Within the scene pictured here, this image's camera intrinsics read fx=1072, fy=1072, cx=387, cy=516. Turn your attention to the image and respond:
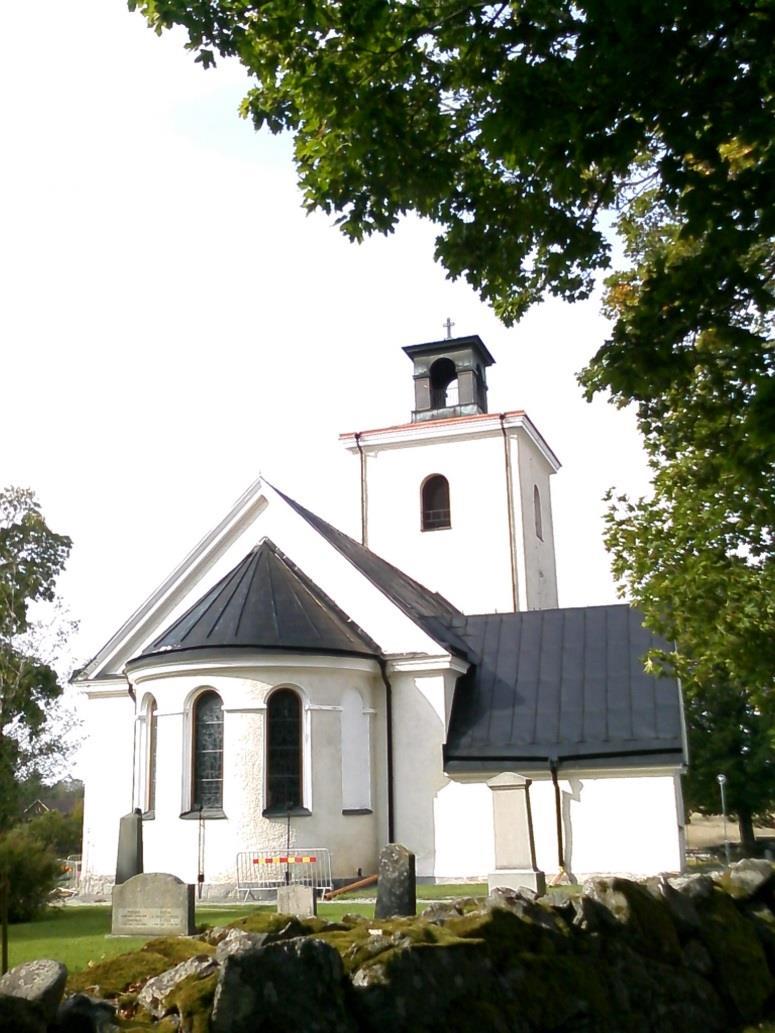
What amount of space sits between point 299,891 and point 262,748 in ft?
25.4

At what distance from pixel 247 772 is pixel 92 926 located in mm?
5494

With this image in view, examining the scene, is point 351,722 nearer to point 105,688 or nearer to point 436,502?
point 105,688

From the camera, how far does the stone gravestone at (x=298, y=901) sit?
12055mm

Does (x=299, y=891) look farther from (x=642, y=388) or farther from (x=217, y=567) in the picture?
(x=217, y=567)

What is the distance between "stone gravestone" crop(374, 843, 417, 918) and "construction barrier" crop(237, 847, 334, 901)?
25.5 ft

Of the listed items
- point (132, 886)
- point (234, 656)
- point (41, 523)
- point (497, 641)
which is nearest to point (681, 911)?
point (132, 886)

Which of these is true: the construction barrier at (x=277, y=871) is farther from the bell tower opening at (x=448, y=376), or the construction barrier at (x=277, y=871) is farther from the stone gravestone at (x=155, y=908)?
the bell tower opening at (x=448, y=376)

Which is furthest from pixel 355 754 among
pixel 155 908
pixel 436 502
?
pixel 436 502

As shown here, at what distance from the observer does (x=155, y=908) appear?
11836 mm

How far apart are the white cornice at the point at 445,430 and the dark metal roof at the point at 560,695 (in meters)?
6.74

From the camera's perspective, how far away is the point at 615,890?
7.36m

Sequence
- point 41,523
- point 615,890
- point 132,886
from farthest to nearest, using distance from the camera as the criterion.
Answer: point 41,523, point 132,886, point 615,890

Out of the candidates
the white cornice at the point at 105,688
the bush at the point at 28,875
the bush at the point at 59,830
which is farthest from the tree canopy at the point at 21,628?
the bush at the point at 28,875

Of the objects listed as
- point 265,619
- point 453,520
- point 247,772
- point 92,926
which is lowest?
point 92,926
